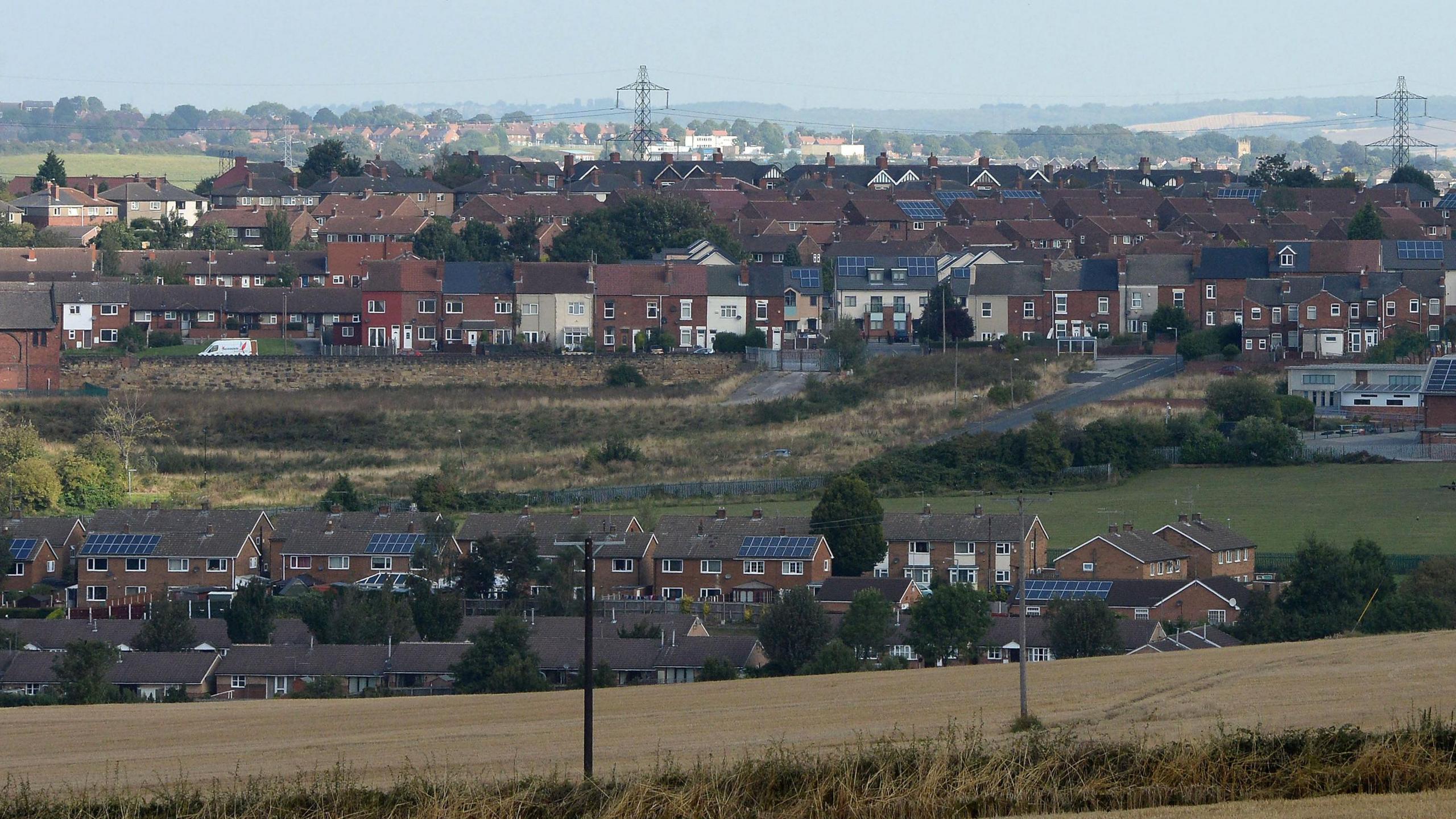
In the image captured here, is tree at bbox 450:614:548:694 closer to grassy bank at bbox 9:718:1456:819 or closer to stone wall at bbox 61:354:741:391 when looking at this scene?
grassy bank at bbox 9:718:1456:819

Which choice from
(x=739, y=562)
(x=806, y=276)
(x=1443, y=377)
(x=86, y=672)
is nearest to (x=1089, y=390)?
(x=1443, y=377)

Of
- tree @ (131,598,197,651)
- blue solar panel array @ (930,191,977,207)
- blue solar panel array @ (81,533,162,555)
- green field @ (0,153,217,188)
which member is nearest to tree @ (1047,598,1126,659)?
tree @ (131,598,197,651)

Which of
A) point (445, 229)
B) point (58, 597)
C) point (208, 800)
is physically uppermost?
point (445, 229)

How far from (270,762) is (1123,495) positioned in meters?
23.6

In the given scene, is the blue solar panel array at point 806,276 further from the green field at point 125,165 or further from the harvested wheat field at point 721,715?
the green field at point 125,165

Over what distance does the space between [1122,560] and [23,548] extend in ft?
56.4

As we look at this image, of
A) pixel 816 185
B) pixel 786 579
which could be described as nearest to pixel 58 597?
pixel 786 579

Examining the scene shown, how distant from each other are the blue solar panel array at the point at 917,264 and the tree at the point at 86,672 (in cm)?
3164

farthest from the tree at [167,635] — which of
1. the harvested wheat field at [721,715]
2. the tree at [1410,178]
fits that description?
the tree at [1410,178]

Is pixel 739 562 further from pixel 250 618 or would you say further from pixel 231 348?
pixel 231 348

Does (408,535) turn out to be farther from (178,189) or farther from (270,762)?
(178,189)

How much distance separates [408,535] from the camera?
33219 mm

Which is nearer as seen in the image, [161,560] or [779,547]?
[779,547]

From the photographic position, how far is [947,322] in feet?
164
